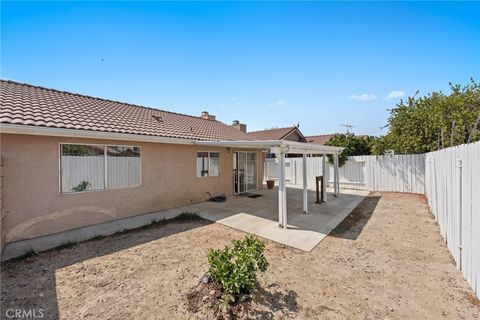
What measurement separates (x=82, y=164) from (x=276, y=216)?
6801mm

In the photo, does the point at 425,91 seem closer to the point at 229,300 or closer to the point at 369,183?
the point at 369,183

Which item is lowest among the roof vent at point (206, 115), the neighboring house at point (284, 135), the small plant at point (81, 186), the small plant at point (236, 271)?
the small plant at point (236, 271)

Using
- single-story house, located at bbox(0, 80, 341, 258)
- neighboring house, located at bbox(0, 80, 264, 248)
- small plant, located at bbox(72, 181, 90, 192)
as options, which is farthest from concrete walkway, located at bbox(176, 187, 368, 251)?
small plant, located at bbox(72, 181, 90, 192)

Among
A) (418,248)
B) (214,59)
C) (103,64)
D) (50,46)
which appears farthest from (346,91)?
(50,46)

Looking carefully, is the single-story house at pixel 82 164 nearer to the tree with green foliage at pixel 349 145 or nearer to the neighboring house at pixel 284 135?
the tree with green foliage at pixel 349 145

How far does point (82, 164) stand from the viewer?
6.52 m

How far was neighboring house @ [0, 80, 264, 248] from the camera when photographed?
5410mm

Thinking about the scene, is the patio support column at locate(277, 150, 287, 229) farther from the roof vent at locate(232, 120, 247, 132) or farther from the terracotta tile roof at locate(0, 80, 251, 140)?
the roof vent at locate(232, 120, 247, 132)

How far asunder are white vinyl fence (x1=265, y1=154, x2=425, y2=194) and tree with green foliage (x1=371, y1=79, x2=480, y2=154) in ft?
2.71

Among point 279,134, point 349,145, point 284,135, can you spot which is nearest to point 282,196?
point 349,145

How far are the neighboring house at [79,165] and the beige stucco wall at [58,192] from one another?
0.02 metres

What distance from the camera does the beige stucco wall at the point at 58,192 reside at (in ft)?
17.6

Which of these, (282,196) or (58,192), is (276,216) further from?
(58,192)

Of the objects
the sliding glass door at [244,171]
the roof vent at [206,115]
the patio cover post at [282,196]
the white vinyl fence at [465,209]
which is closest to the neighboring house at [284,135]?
the roof vent at [206,115]
